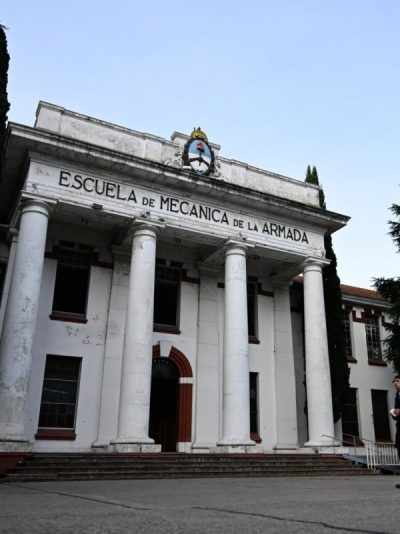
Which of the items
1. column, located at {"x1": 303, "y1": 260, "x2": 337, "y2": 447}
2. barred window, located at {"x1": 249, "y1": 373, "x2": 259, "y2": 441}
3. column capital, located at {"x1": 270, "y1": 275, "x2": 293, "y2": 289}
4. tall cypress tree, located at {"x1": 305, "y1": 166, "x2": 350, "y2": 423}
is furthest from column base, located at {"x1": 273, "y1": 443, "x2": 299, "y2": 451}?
column capital, located at {"x1": 270, "y1": 275, "x2": 293, "y2": 289}

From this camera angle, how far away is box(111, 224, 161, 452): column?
14797mm

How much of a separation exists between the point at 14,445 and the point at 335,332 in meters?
13.7

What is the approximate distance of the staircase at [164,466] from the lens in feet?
39.4

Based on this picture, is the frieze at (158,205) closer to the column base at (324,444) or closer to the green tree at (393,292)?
the green tree at (393,292)

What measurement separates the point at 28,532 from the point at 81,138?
617 inches

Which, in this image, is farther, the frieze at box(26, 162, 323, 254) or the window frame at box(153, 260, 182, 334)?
the window frame at box(153, 260, 182, 334)

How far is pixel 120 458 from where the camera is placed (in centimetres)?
1348

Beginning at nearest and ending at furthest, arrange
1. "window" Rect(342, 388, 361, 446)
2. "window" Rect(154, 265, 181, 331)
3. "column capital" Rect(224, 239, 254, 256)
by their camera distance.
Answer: "column capital" Rect(224, 239, 254, 256) < "window" Rect(154, 265, 181, 331) < "window" Rect(342, 388, 361, 446)

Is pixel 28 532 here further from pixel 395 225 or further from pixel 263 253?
pixel 395 225

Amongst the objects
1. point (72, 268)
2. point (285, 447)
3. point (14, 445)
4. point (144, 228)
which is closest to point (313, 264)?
point (144, 228)

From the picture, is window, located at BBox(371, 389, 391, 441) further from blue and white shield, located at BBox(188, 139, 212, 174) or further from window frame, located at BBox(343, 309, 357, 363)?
blue and white shield, located at BBox(188, 139, 212, 174)

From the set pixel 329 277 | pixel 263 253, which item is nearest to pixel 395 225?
pixel 329 277

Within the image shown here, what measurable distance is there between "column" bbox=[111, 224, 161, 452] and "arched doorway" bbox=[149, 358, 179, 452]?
3753mm

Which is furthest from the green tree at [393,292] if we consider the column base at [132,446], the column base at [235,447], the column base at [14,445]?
the column base at [14,445]
